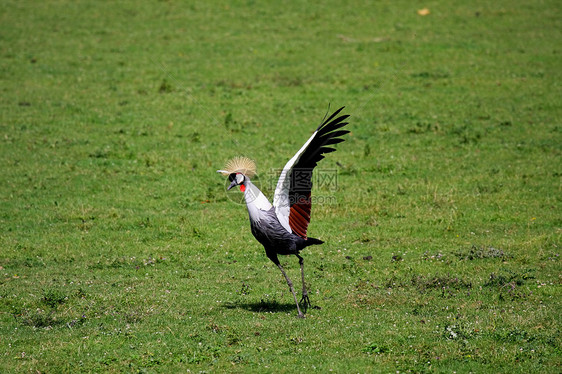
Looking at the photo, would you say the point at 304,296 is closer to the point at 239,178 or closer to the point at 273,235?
the point at 273,235

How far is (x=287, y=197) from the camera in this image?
9828mm

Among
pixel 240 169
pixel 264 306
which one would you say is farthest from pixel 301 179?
pixel 264 306

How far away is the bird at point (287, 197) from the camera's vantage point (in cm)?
938

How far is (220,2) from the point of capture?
33.1m

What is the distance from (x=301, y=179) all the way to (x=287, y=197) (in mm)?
510

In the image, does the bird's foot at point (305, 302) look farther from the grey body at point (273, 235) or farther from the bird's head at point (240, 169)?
the bird's head at point (240, 169)

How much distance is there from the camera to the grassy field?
8.83 m

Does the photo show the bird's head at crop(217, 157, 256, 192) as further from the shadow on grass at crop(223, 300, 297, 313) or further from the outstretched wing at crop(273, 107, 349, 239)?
the shadow on grass at crop(223, 300, 297, 313)

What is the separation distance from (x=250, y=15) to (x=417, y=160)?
1645 cm

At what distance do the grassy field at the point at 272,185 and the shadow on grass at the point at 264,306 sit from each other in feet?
0.13

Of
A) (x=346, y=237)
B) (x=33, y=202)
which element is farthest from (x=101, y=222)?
(x=346, y=237)

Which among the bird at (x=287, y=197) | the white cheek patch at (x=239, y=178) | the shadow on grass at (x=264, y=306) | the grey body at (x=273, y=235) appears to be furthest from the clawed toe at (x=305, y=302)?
the white cheek patch at (x=239, y=178)

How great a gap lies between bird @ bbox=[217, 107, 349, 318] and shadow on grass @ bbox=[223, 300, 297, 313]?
357mm

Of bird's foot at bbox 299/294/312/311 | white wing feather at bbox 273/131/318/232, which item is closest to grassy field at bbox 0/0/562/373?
bird's foot at bbox 299/294/312/311
